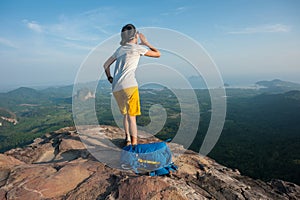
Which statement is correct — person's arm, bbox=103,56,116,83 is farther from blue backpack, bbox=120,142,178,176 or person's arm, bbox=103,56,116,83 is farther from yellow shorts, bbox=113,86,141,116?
blue backpack, bbox=120,142,178,176

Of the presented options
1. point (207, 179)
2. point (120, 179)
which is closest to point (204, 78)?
point (207, 179)

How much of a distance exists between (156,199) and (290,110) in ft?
362

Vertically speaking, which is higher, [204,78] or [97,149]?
[204,78]

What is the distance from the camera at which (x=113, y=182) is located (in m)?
3.47

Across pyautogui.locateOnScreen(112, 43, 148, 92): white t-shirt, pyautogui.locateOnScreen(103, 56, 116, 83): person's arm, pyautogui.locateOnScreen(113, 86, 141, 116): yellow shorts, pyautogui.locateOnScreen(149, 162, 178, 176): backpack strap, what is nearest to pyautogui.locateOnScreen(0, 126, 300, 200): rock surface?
pyautogui.locateOnScreen(149, 162, 178, 176): backpack strap

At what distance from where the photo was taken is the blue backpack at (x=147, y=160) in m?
3.83

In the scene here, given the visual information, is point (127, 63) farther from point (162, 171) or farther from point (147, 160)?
point (162, 171)

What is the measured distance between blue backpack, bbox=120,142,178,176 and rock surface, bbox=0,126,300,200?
17 cm

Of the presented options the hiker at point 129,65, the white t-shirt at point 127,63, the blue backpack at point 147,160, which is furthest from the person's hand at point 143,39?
the blue backpack at point 147,160

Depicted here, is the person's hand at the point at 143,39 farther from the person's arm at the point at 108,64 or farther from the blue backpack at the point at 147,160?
the blue backpack at the point at 147,160

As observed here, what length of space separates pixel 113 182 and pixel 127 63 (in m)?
2.51

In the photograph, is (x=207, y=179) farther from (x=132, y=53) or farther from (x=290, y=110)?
(x=290, y=110)

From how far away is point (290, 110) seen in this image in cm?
8962

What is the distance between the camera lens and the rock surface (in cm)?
315
